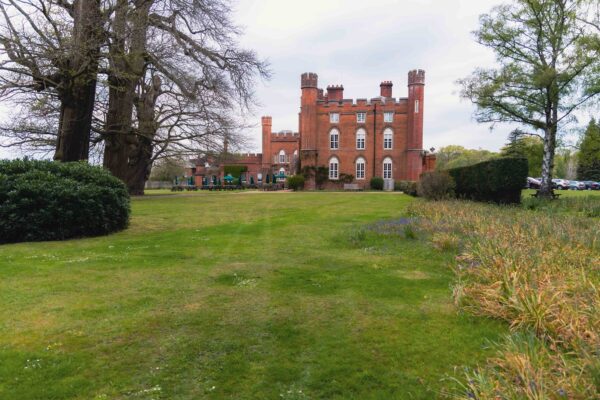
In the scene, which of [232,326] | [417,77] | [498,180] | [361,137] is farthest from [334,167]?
[232,326]

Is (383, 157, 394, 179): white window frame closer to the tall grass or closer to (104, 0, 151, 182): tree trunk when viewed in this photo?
(104, 0, 151, 182): tree trunk

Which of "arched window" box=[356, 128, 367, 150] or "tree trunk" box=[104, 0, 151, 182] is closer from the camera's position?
"tree trunk" box=[104, 0, 151, 182]

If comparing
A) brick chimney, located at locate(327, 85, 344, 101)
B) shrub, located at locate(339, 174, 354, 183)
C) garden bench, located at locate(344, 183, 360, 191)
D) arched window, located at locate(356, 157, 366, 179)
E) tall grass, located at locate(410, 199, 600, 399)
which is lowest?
tall grass, located at locate(410, 199, 600, 399)

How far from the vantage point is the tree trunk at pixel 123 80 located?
50.6 ft

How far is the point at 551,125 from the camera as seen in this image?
19812 millimetres

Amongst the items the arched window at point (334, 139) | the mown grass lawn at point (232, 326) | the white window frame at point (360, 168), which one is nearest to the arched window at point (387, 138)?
the white window frame at point (360, 168)

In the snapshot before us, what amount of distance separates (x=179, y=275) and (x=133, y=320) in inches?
71.0

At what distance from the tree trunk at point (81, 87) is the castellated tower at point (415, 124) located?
36252 mm

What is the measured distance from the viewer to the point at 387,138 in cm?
4791

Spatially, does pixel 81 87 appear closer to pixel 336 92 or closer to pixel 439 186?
pixel 439 186

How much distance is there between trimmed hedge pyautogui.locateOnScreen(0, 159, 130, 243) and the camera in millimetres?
8750

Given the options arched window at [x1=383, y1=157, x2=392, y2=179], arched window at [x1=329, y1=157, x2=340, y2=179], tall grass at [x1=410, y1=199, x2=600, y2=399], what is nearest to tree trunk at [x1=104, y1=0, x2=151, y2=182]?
tall grass at [x1=410, y1=199, x2=600, y2=399]

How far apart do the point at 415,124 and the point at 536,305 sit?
44683mm

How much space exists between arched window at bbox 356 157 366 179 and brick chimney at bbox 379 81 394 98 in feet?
28.8
